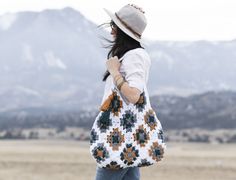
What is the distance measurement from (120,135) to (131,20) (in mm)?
592

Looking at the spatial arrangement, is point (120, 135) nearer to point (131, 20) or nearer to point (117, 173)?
point (117, 173)

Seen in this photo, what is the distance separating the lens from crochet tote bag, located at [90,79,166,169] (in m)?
3.87

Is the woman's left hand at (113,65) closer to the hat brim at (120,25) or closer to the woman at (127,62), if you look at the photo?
the woman at (127,62)

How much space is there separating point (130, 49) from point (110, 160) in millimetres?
572

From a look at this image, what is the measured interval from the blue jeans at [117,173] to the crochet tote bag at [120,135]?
0.14ft

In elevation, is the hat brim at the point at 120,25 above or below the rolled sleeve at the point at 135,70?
above

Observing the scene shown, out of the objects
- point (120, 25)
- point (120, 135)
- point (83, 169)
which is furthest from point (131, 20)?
point (83, 169)

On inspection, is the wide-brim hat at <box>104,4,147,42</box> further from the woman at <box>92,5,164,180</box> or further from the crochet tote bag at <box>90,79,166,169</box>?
the crochet tote bag at <box>90,79,166,169</box>

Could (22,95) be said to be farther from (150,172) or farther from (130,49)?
(130,49)

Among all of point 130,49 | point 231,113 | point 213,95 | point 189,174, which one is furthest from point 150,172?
point 213,95

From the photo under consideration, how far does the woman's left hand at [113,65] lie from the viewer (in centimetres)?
387

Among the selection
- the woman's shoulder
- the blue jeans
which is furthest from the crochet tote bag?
the woman's shoulder

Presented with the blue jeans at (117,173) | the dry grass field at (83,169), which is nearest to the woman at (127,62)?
the blue jeans at (117,173)

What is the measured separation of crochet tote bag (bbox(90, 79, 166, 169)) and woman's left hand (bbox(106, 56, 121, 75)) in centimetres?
8
